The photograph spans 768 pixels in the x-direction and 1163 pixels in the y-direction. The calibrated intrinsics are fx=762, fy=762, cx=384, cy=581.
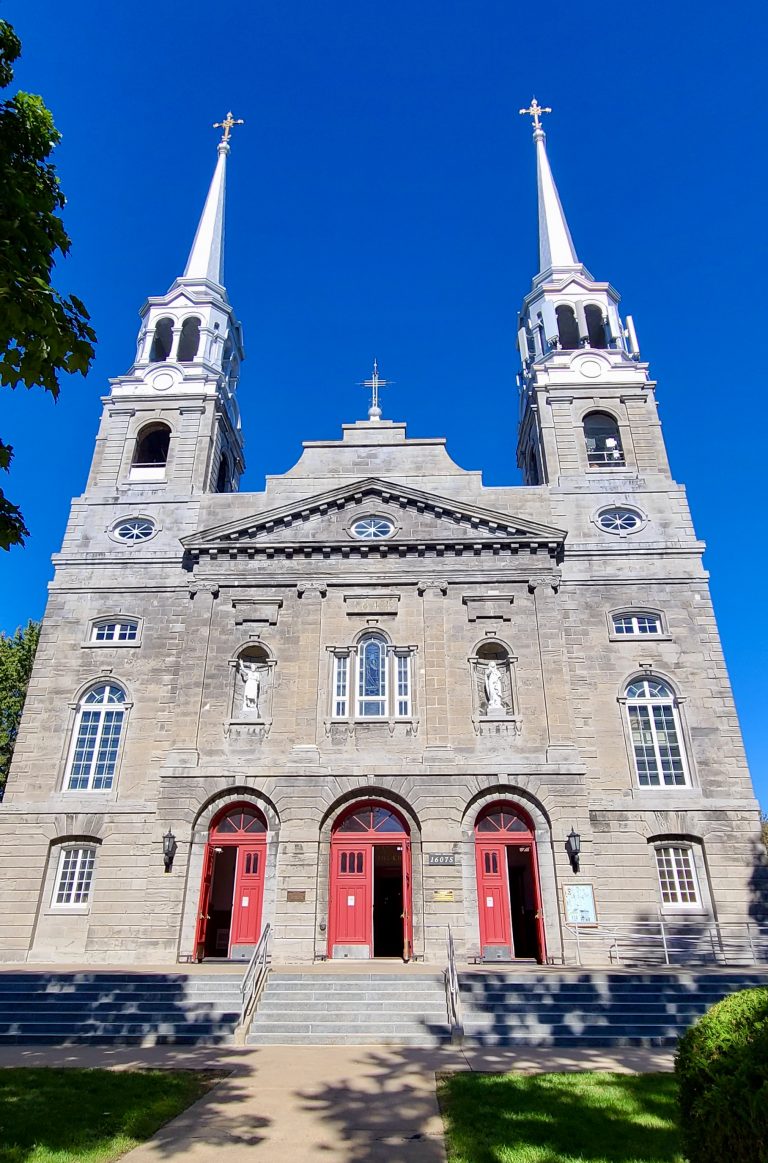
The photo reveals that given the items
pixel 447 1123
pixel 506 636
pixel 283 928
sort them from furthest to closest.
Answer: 1. pixel 506 636
2. pixel 283 928
3. pixel 447 1123

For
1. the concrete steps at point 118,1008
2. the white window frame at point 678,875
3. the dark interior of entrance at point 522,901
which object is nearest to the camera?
the concrete steps at point 118,1008

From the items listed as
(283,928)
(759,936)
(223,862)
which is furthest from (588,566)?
(223,862)

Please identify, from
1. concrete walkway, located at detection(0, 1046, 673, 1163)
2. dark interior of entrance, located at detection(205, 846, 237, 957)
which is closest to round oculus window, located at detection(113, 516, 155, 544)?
dark interior of entrance, located at detection(205, 846, 237, 957)

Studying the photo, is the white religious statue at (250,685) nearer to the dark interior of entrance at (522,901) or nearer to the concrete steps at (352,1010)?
the concrete steps at (352,1010)

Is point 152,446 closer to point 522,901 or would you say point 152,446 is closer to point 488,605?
point 488,605

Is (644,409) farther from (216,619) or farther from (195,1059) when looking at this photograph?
(195,1059)

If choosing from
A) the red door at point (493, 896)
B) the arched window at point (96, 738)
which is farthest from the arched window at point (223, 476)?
the red door at point (493, 896)

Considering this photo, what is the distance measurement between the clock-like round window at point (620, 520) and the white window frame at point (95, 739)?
54.8 feet

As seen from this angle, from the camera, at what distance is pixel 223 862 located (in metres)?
26.2

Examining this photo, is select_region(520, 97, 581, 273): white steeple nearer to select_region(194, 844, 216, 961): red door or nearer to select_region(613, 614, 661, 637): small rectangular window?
select_region(613, 614, 661, 637): small rectangular window

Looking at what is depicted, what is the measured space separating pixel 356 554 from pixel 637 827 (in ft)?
38.2

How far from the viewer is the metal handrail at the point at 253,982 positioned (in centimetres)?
1447

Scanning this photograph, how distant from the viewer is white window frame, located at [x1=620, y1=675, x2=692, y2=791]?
22.1m

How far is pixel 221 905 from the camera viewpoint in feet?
83.6
